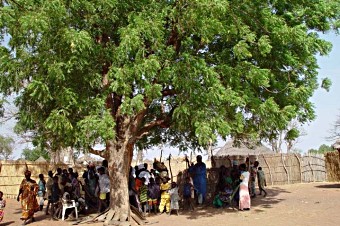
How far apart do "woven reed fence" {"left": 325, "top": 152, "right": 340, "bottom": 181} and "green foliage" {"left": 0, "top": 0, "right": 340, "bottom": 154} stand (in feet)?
41.6

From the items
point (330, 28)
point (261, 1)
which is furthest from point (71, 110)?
point (330, 28)

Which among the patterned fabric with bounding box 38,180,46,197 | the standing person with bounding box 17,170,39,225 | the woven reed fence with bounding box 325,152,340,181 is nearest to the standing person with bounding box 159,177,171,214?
the standing person with bounding box 17,170,39,225

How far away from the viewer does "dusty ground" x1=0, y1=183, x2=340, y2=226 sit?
1148 cm

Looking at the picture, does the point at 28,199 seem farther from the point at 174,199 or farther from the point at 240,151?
the point at 240,151

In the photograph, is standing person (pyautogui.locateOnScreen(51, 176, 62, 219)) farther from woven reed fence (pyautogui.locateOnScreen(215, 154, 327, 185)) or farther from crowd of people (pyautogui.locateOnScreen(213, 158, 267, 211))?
woven reed fence (pyautogui.locateOnScreen(215, 154, 327, 185))

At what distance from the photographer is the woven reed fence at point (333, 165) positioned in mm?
23531

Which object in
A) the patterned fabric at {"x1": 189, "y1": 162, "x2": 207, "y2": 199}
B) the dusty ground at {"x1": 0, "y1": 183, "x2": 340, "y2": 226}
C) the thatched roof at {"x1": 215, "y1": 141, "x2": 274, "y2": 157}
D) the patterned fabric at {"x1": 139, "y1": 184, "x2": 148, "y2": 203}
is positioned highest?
the thatched roof at {"x1": 215, "y1": 141, "x2": 274, "y2": 157}

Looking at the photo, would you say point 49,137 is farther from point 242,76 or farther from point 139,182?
point 242,76

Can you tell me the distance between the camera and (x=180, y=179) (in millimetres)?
17234

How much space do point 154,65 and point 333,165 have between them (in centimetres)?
1789

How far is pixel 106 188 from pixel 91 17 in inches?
237

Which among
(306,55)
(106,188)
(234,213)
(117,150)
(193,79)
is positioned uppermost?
(306,55)

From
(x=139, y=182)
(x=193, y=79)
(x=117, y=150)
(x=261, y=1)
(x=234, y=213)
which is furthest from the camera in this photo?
(x=139, y=182)

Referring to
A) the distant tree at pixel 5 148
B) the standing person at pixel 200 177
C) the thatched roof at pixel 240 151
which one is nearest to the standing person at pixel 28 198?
the standing person at pixel 200 177
